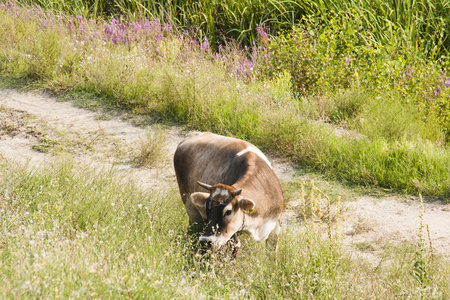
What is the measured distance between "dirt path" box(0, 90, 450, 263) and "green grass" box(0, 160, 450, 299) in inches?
21.5

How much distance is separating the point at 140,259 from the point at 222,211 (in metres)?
0.78

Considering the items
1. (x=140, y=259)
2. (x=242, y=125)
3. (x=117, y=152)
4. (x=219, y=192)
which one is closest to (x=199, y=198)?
(x=219, y=192)

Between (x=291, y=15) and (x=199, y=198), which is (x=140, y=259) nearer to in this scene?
(x=199, y=198)

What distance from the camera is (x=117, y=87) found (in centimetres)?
923

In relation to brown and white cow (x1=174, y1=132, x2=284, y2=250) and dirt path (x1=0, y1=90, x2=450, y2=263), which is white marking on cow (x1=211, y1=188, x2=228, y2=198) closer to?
brown and white cow (x1=174, y1=132, x2=284, y2=250)

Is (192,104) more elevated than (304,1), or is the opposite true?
(304,1)

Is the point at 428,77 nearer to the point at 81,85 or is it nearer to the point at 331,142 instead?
the point at 331,142

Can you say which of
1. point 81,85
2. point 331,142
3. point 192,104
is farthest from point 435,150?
point 81,85

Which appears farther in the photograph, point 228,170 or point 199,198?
point 228,170

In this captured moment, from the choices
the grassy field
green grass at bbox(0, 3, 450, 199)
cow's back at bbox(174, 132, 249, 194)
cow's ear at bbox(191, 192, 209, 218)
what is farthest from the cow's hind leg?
green grass at bbox(0, 3, 450, 199)

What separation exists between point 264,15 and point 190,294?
29.9ft

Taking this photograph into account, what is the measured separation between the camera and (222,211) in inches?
167

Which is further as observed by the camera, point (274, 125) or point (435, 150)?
point (274, 125)

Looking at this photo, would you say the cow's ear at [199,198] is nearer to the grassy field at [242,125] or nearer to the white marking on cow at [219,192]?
the white marking on cow at [219,192]
